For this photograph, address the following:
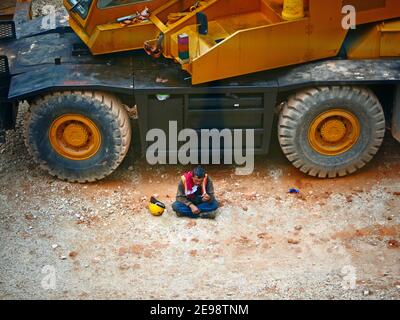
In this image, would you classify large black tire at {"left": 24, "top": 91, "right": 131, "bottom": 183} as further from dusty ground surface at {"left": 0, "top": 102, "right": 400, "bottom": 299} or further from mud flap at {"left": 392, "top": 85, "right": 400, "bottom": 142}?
mud flap at {"left": 392, "top": 85, "right": 400, "bottom": 142}

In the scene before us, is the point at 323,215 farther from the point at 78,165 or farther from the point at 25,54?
the point at 25,54

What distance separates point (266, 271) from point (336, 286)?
761mm

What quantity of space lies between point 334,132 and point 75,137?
10.6ft

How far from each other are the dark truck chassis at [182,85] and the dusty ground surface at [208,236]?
2.11 feet

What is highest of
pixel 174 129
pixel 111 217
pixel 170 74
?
pixel 170 74

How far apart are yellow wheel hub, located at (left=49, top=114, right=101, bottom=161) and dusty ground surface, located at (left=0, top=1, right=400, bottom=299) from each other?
0.43 metres

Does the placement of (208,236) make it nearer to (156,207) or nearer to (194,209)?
(194,209)

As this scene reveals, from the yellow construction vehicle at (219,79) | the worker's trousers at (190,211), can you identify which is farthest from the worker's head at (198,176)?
the yellow construction vehicle at (219,79)

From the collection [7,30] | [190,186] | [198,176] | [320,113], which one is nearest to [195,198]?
[190,186]

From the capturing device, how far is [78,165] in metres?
10.3

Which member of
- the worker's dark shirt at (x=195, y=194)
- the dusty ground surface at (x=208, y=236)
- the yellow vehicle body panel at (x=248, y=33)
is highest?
the yellow vehicle body panel at (x=248, y=33)

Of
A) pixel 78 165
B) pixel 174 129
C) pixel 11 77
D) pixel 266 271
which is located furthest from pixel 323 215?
pixel 11 77

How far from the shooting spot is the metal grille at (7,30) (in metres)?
11.2

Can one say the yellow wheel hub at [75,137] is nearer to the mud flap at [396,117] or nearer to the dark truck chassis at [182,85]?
the dark truck chassis at [182,85]
